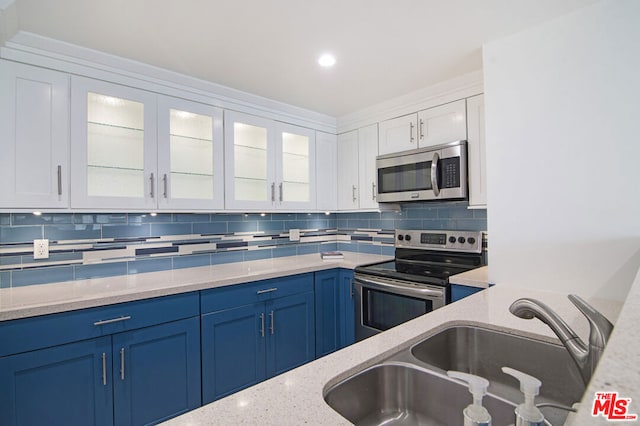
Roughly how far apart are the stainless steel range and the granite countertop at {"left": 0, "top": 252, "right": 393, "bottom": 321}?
265mm

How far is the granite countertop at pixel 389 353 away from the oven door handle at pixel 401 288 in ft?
1.76

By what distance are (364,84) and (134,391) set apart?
94.4 inches

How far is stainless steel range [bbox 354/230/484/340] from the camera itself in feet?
6.84

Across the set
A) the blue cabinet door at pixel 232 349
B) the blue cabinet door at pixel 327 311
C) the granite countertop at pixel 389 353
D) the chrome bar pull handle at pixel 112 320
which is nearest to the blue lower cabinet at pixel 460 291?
the granite countertop at pixel 389 353

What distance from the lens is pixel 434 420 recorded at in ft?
2.80

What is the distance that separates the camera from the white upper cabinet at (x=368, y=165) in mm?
2865

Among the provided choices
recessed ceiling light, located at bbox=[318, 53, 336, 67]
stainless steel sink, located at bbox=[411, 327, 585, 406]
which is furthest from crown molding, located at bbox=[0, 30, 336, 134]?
stainless steel sink, located at bbox=[411, 327, 585, 406]

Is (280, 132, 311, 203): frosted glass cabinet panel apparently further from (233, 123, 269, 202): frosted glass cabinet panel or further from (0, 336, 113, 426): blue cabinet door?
(0, 336, 113, 426): blue cabinet door

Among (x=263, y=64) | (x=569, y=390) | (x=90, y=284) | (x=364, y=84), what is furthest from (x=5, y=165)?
(x=569, y=390)

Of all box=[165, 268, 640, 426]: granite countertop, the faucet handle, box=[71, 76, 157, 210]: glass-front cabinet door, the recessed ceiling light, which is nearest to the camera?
box=[165, 268, 640, 426]: granite countertop

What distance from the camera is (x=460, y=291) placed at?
1.91 metres

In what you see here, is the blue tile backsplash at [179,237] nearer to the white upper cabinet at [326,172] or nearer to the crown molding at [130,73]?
the white upper cabinet at [326,172]

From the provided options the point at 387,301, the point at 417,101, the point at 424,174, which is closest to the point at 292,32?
the point at 417,101

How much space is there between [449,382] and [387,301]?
1506mm
